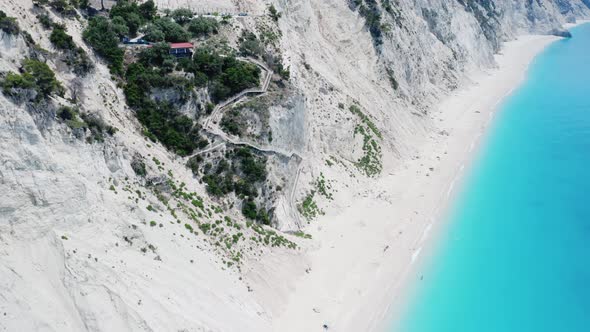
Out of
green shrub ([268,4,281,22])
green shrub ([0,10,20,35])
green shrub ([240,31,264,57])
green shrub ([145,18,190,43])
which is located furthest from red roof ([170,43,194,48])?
green shrub ([268,4,281,22])

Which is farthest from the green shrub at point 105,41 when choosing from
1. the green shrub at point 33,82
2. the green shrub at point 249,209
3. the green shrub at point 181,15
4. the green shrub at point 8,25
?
the green shrub at point 249,209

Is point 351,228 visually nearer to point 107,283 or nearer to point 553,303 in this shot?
point 553,303

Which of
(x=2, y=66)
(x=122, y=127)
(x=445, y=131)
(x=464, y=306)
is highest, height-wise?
(x=2, y=66)

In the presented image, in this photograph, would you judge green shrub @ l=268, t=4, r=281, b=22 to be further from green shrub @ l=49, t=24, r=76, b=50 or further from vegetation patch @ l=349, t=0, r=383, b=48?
green shrub @ l=49, t=24, r=76, b=50

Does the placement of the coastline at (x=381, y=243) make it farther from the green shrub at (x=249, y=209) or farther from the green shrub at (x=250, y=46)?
the green shrub at (x=250, y=46)

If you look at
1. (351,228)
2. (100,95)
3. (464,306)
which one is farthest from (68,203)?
(464,306)

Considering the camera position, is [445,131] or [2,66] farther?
[445,131]

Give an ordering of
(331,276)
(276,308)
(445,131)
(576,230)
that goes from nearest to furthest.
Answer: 1. (276,308)
2. (331,276)
3. (576,230)
4. (445,131)
